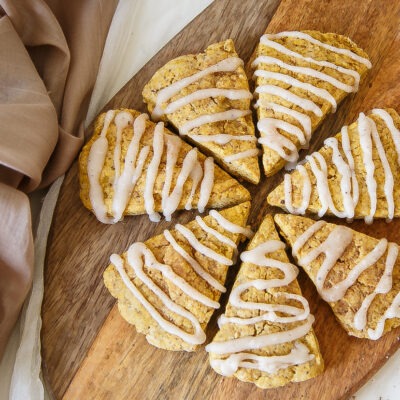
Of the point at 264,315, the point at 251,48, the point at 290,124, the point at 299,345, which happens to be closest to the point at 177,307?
the point at 264,315

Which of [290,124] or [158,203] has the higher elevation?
[290,124]

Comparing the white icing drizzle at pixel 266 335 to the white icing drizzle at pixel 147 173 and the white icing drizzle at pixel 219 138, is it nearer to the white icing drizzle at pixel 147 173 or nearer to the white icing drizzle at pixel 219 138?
the white icing drizzle at pixel 147 173

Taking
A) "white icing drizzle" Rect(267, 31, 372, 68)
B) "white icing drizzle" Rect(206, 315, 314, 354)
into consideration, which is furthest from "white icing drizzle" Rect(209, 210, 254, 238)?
"white icing drizzle" Rect(267, 31, 372, 68)

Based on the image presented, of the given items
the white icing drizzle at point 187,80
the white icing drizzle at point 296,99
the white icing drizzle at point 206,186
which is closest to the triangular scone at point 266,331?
the white icing drizzle at point 206,186

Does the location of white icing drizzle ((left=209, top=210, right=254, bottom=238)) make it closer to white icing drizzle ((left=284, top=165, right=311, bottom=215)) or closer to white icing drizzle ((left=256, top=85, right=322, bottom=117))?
white icing drizzle ((left=284, top=165, right=311, bottom=215))

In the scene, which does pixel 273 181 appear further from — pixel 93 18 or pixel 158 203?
pixel 93 18

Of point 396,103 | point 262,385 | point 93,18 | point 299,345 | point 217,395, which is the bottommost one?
point 217,395

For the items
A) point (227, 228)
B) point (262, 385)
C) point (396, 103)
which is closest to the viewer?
point (262, 385)
